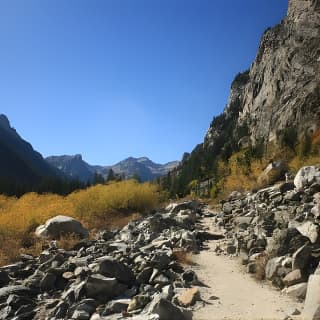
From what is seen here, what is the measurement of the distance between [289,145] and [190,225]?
4039cm

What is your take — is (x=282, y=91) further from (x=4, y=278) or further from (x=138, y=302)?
(x=138, y=302)

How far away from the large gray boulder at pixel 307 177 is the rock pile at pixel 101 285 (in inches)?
360

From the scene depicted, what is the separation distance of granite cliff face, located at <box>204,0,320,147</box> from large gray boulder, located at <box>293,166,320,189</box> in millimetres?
51445

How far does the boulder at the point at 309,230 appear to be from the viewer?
46.4 feet

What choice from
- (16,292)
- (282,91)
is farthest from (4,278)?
(282,91)

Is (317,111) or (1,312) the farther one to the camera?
(317,111)

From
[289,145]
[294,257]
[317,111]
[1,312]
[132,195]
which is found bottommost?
[1,312]

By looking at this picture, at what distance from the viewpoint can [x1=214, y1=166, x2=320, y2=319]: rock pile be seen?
12227 mm

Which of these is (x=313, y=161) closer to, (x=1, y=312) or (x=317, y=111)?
(x=1, y=312)

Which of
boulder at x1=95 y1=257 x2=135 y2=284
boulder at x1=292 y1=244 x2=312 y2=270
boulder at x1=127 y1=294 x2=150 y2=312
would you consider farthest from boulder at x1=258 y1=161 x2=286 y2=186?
boulder at x1=127 y1=294 x2=150 y2=312

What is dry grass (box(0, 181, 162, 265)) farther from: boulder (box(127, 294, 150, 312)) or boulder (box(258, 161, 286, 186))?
boulder (box(258, 161, 286, 186))

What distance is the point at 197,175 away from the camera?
9606 centimetres

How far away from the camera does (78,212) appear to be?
3431 cm

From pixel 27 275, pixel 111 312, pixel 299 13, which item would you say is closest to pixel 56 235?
pixel 27 275
